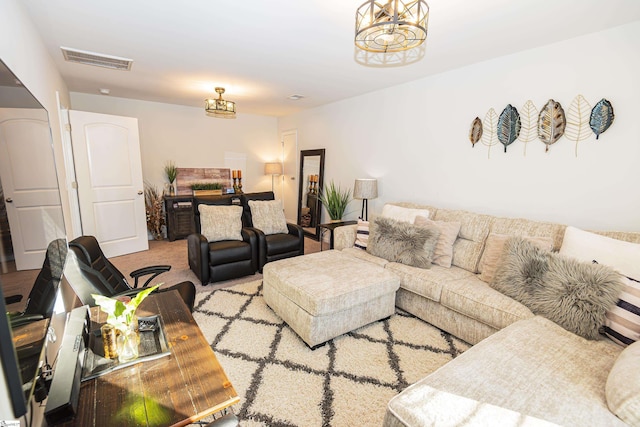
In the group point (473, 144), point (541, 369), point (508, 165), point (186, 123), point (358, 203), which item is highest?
point (186, 123)

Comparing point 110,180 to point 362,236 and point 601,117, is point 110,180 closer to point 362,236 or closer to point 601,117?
point 362,236

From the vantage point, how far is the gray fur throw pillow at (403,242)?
2719 millimetres

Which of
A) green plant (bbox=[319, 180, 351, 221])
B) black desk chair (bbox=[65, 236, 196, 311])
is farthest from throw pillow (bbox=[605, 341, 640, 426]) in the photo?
green plant (bbox=[319, 180, 351, 221])

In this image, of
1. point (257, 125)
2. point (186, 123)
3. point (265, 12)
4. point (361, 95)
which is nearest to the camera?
point (265, 12)

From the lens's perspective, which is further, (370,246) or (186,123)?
(186,123)

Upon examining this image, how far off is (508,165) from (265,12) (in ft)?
8.42

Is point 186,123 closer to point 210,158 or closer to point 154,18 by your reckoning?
point 210,158

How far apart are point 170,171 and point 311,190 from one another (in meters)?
2.65

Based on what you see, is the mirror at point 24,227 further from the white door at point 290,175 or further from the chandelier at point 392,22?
the white door at point 290,175

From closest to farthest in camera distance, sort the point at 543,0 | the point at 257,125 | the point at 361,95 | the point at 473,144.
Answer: the point at 543,0 → the point at 473,144 → the point at 361,95 → the point at 257,125

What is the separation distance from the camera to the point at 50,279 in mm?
1095

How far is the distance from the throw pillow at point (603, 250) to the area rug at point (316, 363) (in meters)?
1.06

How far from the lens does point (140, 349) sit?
4.22 feet

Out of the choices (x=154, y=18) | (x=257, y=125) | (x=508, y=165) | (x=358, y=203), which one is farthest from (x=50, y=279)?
(x=257, y=125)
